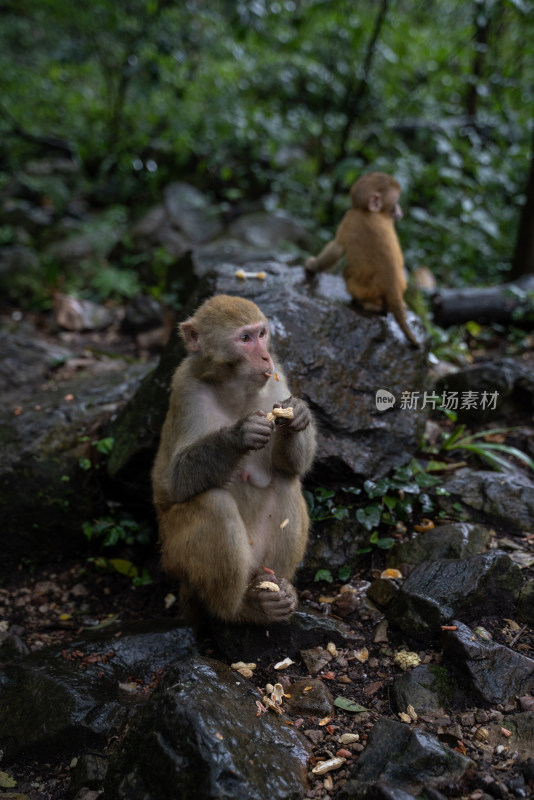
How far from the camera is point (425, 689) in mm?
3109

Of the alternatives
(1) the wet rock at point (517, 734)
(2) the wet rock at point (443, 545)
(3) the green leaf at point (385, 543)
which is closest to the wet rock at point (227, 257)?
(3) the green leaf at point (385, 543)

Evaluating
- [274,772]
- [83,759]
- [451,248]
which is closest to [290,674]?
[274,772]

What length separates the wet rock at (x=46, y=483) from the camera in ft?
15.5

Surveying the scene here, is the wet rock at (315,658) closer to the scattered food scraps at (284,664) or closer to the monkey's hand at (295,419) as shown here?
the scattered food scraps at (284,664)

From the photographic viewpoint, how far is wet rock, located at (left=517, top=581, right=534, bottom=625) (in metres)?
3.47

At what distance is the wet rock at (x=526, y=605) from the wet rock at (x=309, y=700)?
1.17 meters

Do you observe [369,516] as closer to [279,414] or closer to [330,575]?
[330,575]

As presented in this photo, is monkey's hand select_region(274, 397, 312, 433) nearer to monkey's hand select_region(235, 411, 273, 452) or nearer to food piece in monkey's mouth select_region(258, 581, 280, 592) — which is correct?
monkey's hand select_region(235, 411, 273, 452)

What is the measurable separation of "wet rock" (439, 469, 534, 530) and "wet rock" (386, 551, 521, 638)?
30.1 inches

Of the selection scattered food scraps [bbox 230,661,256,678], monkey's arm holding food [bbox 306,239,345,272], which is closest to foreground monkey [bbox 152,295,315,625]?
scattered food scraps [bbox 230,661,256,678]

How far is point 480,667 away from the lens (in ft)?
10.2

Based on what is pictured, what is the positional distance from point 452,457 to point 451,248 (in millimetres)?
5030

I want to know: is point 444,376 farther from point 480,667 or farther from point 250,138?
point 250,138

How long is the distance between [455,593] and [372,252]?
297cm
